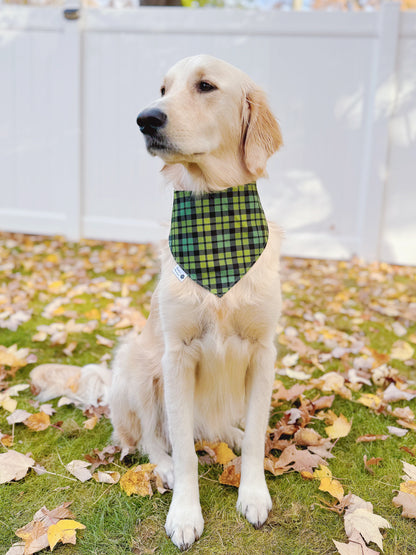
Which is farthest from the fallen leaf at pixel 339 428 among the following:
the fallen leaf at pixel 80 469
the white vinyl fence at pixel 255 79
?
the white vinyl fence at pixel 255 79

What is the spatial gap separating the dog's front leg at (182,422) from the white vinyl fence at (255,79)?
3575 millimetres

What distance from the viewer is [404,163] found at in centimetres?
505

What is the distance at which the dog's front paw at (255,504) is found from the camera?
5.80ft

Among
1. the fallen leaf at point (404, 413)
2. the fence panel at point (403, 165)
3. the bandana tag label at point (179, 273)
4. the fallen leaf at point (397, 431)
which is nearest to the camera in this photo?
the bandana tag label at point (179, 273)

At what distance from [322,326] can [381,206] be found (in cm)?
199

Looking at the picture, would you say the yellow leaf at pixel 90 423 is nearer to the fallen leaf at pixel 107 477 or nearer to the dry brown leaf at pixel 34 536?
the fallen leaf at pixel 107 477

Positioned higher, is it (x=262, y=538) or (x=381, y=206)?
(x=381, y=206)

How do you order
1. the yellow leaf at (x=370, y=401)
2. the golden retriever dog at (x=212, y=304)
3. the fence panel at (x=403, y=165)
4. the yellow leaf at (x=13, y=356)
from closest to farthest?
the golden retriever dog at (x=212, y=304) → the yellow leaf at (x=370, y=401) → the yellow leaf at (x=13, y=356) → the fence panel at (x=403, y=165)

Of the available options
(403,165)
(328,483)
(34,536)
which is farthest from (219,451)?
(403,165)

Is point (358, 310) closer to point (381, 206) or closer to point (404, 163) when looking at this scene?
point (381, 206)

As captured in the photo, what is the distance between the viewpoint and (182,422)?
1.84 metres

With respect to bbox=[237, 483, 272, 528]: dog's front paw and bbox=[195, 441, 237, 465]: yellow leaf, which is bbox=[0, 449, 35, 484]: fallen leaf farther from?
bbox=[237, 483, 272, 528]: dog's front paw

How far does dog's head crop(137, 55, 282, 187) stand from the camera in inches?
65.9

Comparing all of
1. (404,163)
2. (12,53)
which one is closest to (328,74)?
(404,163)
